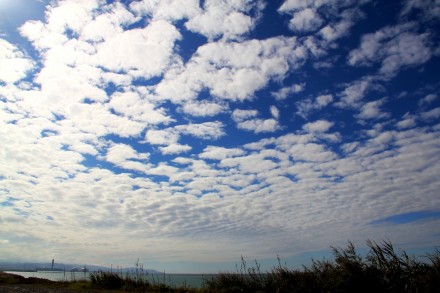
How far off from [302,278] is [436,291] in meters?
4.72

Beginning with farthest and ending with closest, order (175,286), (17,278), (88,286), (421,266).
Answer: (17,278), (88,286), (175,286), (421,266)

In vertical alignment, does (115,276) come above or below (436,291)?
above

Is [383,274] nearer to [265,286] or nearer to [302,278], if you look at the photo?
[302,278]

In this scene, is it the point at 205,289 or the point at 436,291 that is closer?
the point at 436,291

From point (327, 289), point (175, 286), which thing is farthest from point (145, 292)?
point (327, 289)

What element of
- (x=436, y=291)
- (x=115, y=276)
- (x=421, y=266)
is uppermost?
(x=115, y=276)

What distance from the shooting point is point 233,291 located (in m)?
15.6

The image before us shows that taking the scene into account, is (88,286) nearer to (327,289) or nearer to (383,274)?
(327,289)

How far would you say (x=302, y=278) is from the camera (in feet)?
46.9

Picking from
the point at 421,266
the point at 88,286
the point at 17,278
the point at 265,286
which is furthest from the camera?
the point at 17,278

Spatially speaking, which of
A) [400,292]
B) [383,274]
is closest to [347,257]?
[383,274]

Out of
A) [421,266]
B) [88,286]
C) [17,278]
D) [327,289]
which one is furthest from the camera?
[17,278]

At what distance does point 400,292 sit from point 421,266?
51.2 inches

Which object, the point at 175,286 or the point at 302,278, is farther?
the point at 175,286
